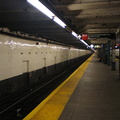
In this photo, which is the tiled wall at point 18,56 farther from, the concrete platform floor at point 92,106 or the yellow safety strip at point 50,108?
the concrete platform floor at point 92,106

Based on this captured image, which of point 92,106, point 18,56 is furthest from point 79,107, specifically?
point 18,56

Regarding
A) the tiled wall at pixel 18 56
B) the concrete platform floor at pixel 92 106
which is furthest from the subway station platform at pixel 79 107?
the tiled wall at pixel 18 56

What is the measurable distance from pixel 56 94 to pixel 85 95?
3.46 ft

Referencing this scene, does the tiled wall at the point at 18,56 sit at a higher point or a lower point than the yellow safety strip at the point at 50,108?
higher

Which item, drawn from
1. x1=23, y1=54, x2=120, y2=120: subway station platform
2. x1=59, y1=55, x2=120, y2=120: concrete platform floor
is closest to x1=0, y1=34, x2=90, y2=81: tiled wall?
x1=23, y1=54, x2=120, y2=120: subway station platform

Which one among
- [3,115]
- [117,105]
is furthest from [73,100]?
[3,115]

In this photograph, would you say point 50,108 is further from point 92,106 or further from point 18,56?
point 18,56

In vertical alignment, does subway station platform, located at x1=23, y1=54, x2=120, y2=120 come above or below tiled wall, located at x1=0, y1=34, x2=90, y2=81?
below

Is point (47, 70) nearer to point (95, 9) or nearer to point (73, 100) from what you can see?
point (95, 9)

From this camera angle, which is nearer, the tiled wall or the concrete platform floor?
the concrete platform floor

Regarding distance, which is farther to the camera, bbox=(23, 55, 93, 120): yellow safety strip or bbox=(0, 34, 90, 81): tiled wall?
bbox=(0, 34, 90, 81): tiled wall

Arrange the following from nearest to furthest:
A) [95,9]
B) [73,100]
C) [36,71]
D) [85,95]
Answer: [73,100]
[85,95]
[95,9]
[36,71]

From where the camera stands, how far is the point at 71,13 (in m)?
7.82

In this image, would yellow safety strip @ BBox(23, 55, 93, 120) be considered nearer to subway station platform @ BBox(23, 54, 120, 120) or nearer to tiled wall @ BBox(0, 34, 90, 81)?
subway station platform @ BBox(23, 54, 120, 120)
